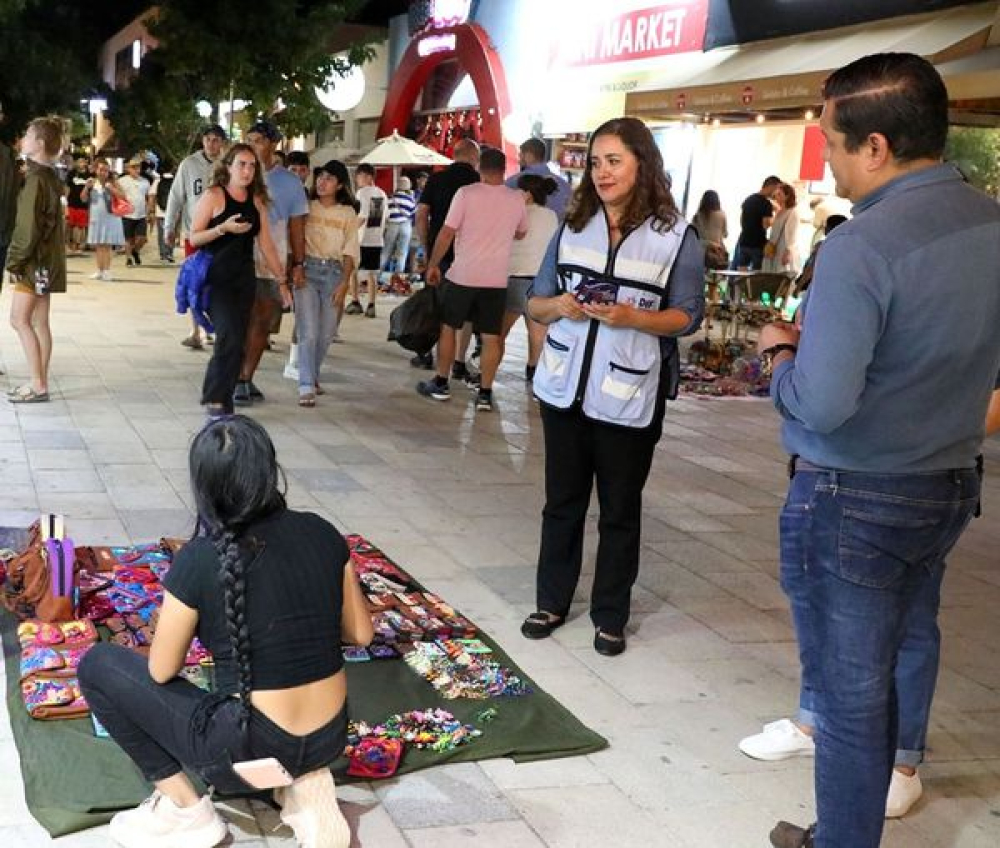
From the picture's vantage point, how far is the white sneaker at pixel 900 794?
10.8 ft

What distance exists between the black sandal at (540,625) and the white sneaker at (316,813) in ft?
5.09

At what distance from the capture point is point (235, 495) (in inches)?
107

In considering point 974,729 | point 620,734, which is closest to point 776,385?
point 620,734

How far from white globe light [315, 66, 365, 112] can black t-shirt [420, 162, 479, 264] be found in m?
12.9

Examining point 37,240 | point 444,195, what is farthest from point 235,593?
point 444,195

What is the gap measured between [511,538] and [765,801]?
95.6 inches

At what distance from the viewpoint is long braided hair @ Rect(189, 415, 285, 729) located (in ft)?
8.84

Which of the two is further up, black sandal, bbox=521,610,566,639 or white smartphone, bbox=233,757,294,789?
white smartphone, bbox=233,757,294,789

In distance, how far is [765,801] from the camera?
338cm

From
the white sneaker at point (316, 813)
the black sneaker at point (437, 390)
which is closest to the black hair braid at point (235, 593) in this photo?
the white sneaker at point (316, 813)

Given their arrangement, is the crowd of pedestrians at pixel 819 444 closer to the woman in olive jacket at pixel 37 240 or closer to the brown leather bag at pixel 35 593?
the brown leather bag at pixel 35 593

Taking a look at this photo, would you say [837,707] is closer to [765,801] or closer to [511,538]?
[765,801]

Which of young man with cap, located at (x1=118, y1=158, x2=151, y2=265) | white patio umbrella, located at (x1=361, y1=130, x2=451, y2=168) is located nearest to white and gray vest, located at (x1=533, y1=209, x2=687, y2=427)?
white patio umbrella, located at (x1=361, y1=130, x2=451, y2=168)

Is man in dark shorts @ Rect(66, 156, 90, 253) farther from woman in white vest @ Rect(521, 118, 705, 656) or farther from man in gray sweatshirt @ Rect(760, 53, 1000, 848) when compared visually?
man in gray sweatshirt @ Rect(760, 53, 1000, 848)
